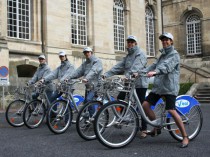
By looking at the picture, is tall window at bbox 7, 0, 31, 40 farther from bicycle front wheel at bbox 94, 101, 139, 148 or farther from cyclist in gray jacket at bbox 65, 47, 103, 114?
bicycle front wheel at bbox 94, 101, 139, 148

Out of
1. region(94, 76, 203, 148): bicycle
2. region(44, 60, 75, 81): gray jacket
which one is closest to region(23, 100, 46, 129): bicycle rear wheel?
region(44, 60, 75, 81): gray jacket

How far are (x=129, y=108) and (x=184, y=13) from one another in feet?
92.5

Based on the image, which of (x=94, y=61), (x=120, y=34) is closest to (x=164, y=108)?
(x=94, y=61)

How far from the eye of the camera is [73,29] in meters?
21.7

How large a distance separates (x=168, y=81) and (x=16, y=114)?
4.90 meters

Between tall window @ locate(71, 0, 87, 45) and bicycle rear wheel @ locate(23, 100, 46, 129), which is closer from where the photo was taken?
bicycle rear wheel @ locate(23, 100, 46, 129)

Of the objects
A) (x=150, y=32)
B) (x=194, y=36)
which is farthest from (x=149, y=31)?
(x=194, y=36)

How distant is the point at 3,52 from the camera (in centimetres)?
1661

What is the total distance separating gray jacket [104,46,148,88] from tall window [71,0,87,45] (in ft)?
47.6

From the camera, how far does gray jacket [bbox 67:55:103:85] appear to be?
8.03 m

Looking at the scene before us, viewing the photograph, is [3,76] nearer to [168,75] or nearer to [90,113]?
[90,113]

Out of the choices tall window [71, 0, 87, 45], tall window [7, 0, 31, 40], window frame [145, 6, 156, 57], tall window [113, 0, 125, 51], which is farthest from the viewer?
window frame [145, 6, 156, 57]

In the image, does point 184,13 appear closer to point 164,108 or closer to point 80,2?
point 80,2

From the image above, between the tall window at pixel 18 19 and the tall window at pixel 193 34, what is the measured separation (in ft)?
59.0
